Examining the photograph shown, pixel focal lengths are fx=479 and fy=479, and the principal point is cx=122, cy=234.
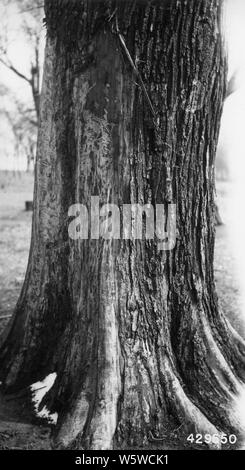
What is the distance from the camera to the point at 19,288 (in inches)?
289

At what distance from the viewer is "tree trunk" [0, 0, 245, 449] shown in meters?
3.13

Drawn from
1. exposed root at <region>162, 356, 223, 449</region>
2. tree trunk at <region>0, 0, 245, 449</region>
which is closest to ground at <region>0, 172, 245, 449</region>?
exposed root at <region>162, 356, 223, 449</region>

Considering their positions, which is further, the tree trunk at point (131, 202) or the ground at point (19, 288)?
the ground at point (19, 288)

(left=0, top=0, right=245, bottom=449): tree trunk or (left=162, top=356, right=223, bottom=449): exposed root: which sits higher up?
(left=0, top=0, right=245, bottom=449): tree trunk

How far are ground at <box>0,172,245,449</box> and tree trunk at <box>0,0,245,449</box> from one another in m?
0.23

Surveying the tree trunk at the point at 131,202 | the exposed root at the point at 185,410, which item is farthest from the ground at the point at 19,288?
the tree trunk at the point at 131,202

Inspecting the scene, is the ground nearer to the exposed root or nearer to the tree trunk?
the exposed root

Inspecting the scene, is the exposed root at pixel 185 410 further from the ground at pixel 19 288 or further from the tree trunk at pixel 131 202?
the ground at pixel 19 288

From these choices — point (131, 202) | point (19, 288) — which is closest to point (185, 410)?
point (131, 202)

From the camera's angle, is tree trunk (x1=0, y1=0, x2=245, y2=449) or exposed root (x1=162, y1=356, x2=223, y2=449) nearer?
tree trunk (x1=0, y1=0, x2=245, y2=449)

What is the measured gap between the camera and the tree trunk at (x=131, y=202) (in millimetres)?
3135

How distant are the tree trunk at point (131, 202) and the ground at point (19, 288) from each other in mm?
233
